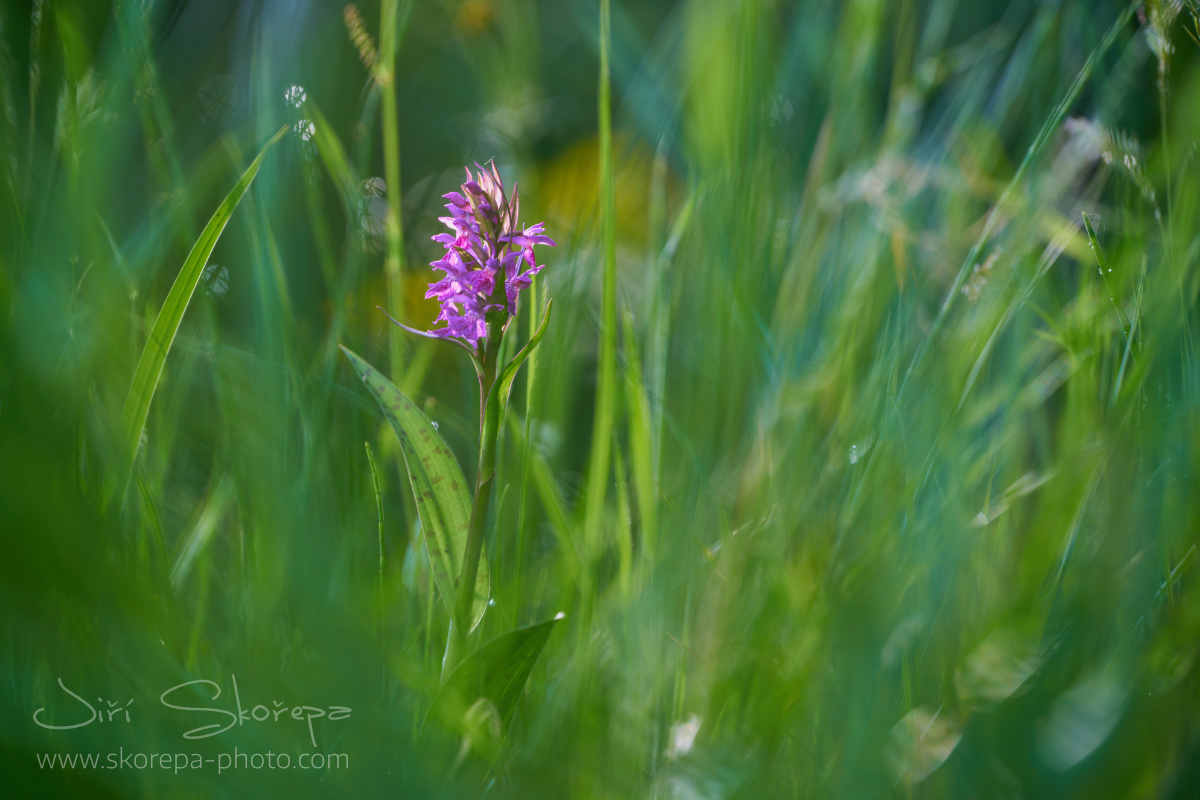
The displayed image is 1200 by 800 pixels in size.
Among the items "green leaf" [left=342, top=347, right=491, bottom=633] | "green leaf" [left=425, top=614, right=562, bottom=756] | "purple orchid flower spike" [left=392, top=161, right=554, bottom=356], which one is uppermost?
"purple orchid flower spike" [left=392, top=161, right=554, bottom=356]

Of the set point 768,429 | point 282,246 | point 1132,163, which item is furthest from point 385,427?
point 1132,163

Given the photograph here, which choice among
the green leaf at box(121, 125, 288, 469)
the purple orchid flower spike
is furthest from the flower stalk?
the green leaf at box(121, 125, 288, 469)

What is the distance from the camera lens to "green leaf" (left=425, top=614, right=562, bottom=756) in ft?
1.02

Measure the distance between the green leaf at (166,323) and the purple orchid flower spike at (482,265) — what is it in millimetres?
105

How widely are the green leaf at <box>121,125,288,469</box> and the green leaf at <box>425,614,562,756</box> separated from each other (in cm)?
19

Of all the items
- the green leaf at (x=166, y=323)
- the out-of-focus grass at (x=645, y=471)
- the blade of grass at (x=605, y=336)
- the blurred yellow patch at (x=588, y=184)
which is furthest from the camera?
the blurred yellow patch at (x=588, y=184)

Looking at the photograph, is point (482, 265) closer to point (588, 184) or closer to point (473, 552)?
point (473, 552)

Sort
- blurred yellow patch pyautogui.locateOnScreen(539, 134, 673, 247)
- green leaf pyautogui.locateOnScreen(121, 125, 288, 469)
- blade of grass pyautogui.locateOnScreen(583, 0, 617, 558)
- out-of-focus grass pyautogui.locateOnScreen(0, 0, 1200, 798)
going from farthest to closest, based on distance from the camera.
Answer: blurred yellow patch pyautogui.locateOnScreen(539, 134, 673, 247)
blade of grass pyautogui.locateOnScreen(583, 0, 617, 558)
green leaf pyautogui.locateOnScreen(121, 125, 288, 469)
out-of-focus grass pyautogui.locateOnScreen(0, 0, 1200, 798)

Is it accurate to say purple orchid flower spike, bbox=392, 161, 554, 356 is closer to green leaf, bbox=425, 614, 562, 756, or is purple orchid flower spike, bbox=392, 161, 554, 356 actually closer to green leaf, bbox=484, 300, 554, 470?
green leaf, bbox=484, 300, 554, 470

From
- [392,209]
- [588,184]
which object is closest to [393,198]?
[392,209]

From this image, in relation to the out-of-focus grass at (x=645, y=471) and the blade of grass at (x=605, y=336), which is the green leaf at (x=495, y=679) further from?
the blade of grass at (x=605, y=336)

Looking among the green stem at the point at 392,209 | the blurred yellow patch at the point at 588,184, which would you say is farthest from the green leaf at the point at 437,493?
the blurred yellow patch at the point at 588,184

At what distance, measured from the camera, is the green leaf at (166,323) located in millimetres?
339

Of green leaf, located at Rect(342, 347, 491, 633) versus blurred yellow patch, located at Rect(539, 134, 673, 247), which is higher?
blurred yellow patch, located at Rect(539, 134, 673, 247)
